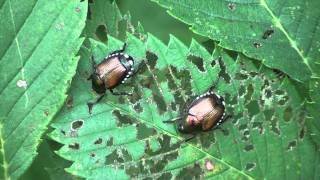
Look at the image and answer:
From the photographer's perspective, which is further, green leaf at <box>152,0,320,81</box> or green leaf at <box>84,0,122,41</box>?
green leaf at <box>84,0,122,41</box>

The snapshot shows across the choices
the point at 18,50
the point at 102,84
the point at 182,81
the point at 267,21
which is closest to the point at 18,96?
the point at 18,50

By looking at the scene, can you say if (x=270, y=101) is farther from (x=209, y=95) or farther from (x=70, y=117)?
(x=70, y=117)

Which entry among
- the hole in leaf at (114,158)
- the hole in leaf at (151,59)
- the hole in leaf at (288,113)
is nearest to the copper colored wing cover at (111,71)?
the hole in leaf at (151,59)

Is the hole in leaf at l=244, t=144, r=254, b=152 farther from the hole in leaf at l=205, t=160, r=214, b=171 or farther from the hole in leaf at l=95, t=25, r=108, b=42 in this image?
the hole in leaf at l=95, t=25, r=108, b=42

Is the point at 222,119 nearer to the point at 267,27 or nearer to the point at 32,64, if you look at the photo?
the point at 267,27

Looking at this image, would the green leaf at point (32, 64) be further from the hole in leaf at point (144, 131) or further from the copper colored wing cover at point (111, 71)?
the hole in leaf at point (144, 131)

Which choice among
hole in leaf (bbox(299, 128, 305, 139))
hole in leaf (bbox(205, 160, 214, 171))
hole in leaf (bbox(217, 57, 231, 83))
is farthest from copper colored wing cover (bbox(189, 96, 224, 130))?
hole in leaf (bbox(299, 128, 305, 139))
